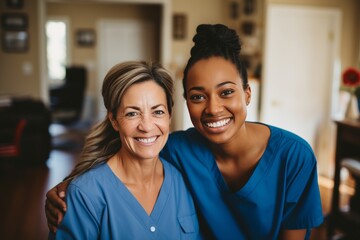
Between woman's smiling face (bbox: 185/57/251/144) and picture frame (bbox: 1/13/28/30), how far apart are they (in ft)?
16.0

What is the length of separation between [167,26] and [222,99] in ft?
14.0

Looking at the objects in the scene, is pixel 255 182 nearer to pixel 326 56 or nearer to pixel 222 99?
pixel 222 99

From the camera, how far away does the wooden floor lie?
3.10 metres

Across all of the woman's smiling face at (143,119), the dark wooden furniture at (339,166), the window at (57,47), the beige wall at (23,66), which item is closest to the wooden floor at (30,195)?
the dark wooden furniture at (339,166)

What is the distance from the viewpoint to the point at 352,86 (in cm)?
321

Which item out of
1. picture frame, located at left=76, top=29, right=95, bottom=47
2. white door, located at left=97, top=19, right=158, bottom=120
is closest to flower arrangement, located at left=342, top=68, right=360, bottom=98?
white door, located at left=97, top=19, right=158, bottom=120

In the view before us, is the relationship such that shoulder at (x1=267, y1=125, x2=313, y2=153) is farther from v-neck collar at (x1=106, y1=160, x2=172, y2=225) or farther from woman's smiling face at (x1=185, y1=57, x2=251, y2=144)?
v-neck collar at (x1=106, y1=160, x2=172, y2=225)

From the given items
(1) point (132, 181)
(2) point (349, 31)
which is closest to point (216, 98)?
(1) point (132, 181)

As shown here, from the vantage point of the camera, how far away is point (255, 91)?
14.6ft

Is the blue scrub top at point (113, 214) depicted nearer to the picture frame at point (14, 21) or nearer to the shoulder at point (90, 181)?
the shoulder at point (90, 181)

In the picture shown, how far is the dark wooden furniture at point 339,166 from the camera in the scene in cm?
285

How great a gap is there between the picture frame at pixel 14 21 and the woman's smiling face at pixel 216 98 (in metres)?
4.89

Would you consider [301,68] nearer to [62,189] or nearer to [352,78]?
[352,78]

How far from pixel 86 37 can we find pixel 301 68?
5.23 m
